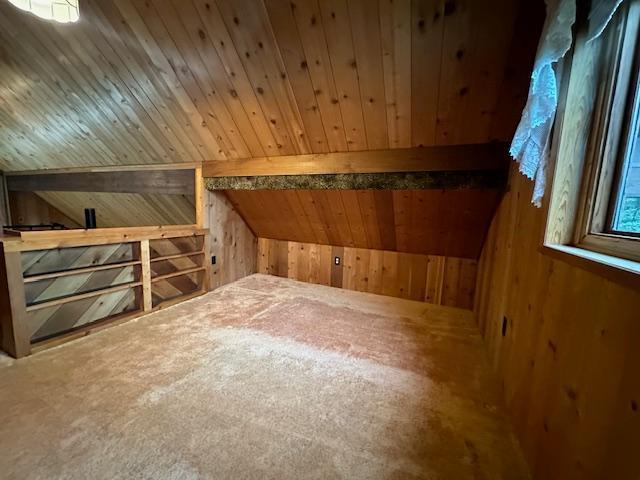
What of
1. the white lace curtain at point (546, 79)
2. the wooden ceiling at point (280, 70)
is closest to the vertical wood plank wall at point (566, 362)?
the white lace curtain at point (546, 79)

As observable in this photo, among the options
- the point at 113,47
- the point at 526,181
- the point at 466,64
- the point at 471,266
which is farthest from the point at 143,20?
the point at 471,266

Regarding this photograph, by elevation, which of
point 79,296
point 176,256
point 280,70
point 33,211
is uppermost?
point 280,70

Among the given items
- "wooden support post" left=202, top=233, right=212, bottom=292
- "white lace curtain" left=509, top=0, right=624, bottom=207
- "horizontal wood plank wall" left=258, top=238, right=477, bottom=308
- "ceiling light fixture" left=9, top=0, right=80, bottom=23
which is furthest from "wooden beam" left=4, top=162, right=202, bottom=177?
"white lace curtain" left=509, top=0, right=624, bottom=207

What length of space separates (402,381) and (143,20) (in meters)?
2.78

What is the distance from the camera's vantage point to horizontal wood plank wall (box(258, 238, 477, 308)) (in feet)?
9.62

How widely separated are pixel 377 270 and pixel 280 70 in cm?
235

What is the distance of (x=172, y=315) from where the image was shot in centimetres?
249

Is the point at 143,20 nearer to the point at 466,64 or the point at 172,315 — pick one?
the point at 466,64

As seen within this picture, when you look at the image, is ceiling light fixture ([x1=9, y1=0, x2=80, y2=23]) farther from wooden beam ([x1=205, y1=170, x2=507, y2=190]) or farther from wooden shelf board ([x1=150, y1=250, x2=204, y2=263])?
wooden shelf board ([x1=150, y1=250, x2=204, y2=263])

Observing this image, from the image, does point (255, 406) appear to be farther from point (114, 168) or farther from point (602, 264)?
point (114, 168)

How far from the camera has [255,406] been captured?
4.61ft

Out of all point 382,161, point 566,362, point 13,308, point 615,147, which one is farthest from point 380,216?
point 13,308

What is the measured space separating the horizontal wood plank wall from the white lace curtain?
2015 millimetres

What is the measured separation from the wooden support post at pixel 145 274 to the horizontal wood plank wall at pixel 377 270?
1.66 m
